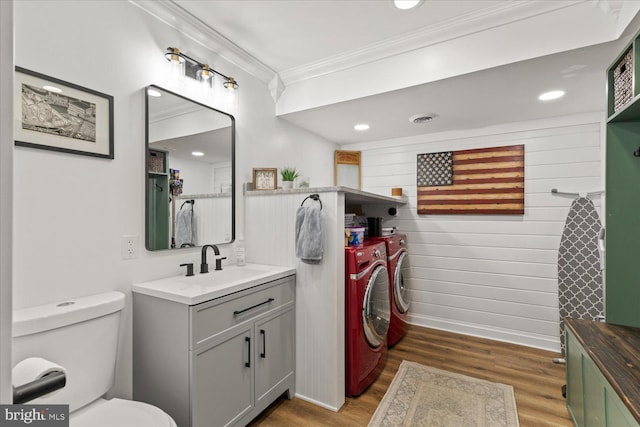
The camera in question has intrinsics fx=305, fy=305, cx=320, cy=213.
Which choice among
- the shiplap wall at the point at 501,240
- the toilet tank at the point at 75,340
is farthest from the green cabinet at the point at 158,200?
the shiplap wall at the point at 501,240

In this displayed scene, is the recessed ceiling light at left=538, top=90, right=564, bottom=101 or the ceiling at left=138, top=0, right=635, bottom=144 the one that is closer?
the ceiling at left=138, top=0, right=635, bottom=144

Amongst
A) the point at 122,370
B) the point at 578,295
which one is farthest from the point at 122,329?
the point at 578,295

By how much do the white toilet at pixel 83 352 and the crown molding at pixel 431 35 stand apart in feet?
7.27

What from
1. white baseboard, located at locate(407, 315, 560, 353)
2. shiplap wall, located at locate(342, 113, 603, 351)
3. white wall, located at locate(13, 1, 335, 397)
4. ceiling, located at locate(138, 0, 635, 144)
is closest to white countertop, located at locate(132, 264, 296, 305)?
white wall, located at locate(13, 1, 335, 397)

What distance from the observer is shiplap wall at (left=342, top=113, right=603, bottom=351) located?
113 inches

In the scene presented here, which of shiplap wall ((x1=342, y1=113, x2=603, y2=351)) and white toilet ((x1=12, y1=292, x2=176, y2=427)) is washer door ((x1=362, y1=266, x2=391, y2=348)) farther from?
white toilet ((x1=12, y1=292, x2=176, y2=427))

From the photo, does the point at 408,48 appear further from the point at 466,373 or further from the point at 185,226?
the point at 466,373

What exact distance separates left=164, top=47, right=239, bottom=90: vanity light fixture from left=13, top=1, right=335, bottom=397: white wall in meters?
0.07

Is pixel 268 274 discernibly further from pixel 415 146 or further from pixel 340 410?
pixel 415 146

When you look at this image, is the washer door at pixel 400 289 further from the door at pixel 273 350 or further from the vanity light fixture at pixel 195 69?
the vanity light fixture at pixel 195 69

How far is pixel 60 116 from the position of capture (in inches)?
57.2

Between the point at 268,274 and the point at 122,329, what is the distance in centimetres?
84

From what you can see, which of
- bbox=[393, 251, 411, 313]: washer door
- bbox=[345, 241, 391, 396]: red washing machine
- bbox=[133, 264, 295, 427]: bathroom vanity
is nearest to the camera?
bbox=[133, 264, 295, 427]: bathroom vanity

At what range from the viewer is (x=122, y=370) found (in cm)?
166
